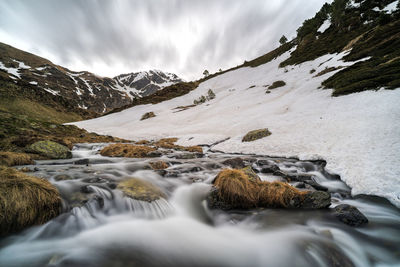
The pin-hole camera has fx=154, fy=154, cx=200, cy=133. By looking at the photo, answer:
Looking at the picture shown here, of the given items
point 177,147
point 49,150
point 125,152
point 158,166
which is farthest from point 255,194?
point 49,150

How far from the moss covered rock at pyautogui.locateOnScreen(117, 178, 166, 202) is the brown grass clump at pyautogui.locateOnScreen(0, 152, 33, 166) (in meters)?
5.88

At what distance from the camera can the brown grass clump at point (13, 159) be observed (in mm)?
6624

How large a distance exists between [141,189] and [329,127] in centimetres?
1280

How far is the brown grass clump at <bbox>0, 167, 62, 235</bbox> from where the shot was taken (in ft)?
9.78

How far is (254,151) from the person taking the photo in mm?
11016

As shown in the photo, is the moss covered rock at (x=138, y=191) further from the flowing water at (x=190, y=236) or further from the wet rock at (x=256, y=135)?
the wet rock at (x=256, y=135)

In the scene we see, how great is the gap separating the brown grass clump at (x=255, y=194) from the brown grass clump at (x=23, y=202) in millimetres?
4284

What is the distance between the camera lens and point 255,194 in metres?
4.68

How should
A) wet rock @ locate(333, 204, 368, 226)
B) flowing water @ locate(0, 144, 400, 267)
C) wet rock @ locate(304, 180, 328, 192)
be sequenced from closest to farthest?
flowing water @ locate(0, 144, 400, 267)
wet rock @ locate(333, 204, 368, 226)
wet rock @ locate(304, 180, 328, 192)

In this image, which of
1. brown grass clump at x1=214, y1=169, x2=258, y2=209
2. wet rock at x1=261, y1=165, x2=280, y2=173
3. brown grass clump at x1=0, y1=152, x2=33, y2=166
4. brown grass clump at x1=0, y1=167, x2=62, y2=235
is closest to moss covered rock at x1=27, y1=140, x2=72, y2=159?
brown grass clump at x1=0, y1=152, x2=33, y2=166

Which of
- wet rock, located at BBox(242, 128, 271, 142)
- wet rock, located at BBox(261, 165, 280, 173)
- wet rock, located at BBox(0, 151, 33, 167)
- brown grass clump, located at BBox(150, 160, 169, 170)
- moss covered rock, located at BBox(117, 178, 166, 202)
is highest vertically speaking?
wet rock, located at BBox(0, 151, 33, 167)

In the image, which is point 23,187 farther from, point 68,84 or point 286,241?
point 68,84

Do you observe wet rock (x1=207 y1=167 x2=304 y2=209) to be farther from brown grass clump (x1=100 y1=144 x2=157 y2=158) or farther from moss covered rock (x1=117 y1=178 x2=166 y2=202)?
brown grass clump (x1=100 y1=144 x2=157 y2=158)

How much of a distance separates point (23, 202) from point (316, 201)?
7038 millimetres
